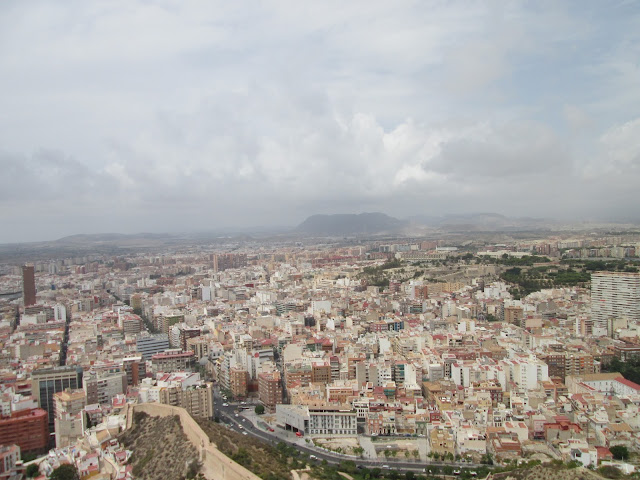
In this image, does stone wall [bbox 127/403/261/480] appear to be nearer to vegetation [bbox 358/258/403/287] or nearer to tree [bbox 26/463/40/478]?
tree [bbox 26/463/40/478]

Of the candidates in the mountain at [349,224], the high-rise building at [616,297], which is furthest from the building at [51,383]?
the mountain at [349,224]

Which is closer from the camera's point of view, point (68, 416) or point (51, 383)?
point (68, 416)

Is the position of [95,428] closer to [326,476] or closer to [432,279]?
[326,476]

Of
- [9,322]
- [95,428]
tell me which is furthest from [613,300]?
[9,322]

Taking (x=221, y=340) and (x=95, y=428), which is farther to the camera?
(x=221, y=340)

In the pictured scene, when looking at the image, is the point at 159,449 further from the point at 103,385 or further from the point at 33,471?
the point at 103,385

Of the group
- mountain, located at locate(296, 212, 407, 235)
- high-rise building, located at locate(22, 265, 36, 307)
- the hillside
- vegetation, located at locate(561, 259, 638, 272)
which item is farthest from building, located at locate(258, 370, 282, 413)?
mountain, located at locate(296, 212, 407, 235)

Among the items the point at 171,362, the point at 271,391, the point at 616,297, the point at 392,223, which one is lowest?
the point at 271,391

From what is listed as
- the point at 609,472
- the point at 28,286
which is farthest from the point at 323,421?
the point at 28,286

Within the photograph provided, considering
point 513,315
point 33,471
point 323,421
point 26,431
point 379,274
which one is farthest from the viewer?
point 379,274
